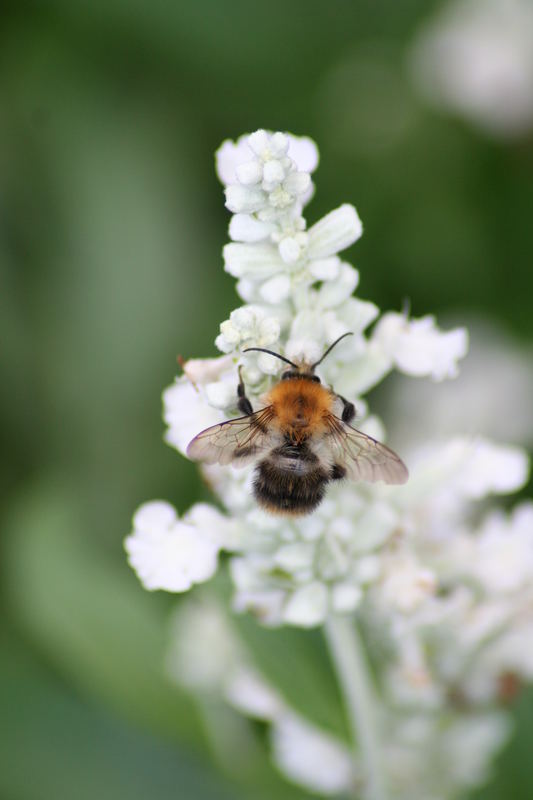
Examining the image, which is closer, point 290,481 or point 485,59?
point 290,481

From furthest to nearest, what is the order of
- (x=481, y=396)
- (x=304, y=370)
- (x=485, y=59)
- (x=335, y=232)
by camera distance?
(x=485, y=59)
(x=481, y=396)
(x=304, y=370)
(x=335, y=232)

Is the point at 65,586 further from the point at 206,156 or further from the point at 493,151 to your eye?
the point at 493,151

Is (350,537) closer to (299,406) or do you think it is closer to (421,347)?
(299,406)

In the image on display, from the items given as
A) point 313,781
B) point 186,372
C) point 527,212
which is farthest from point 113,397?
point 186,372

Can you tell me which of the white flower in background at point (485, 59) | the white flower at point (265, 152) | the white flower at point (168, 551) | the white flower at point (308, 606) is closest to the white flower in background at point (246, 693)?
the white flower at point (308, 606)

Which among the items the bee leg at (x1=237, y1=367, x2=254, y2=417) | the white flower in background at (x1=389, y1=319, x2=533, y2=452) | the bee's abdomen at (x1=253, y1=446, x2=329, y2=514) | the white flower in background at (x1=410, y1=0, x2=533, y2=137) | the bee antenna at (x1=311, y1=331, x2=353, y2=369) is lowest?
the bee's abdomen at (x1=253, y1=446, x2=329, y2=514)

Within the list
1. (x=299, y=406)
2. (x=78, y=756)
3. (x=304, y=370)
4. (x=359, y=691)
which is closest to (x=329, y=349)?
(x=304, y=370)

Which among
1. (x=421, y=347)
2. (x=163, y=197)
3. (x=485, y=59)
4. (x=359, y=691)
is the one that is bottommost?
(x=359, y=691)

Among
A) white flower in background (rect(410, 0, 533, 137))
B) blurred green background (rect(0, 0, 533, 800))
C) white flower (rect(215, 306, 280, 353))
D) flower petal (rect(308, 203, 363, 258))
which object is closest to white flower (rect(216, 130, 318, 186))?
flower petal (rect(308, 203, 363, 258))

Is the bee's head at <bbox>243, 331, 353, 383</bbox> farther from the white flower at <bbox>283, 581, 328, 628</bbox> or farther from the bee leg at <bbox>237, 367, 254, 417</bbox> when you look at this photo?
the white flower at <bbox>283, 581, 328, 628</bbox>
